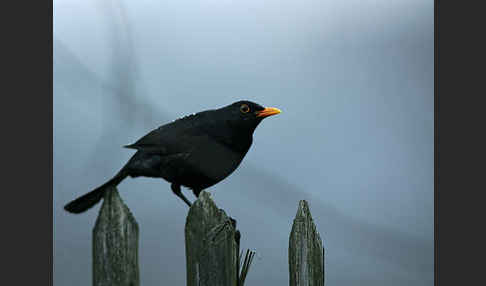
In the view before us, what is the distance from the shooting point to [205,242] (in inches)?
77.7

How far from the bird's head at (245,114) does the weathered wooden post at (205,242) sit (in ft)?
1.72

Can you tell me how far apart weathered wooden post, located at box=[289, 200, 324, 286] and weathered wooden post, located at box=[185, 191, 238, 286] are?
0.97 ft

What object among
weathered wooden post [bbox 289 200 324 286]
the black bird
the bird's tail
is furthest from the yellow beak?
the bird's tail

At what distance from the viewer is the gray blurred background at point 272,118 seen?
248 centimetres

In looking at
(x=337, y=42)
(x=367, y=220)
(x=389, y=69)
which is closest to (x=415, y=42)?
(x=389, y=69)

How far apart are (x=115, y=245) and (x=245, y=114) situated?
2.90 feet

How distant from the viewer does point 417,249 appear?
296 cm

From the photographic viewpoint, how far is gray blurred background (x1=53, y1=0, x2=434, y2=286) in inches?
97.7

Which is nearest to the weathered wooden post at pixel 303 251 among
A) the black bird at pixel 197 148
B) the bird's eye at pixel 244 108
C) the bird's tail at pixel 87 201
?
the black bird at pixel 197 148

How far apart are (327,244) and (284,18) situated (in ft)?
4.05

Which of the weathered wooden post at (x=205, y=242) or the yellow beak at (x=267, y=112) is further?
the yellow beak at (x=267, y=112)

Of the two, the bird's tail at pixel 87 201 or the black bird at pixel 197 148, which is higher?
the black bird at pixel 197 148

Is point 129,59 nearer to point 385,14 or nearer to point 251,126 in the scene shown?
point 251,126

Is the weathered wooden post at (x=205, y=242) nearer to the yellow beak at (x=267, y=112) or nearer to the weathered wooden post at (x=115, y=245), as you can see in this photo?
the weathered wooden post at (x=115, y=245)
